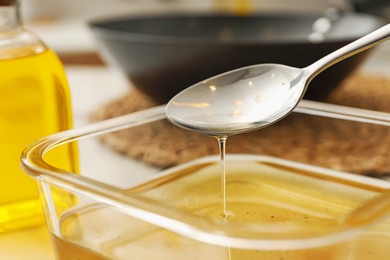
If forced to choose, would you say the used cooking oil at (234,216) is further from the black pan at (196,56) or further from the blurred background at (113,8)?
the blurred background at (113,8)

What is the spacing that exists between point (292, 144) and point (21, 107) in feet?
1.04

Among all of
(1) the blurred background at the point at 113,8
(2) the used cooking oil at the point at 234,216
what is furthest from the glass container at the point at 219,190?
(1) the blurred background at the point at 113,8

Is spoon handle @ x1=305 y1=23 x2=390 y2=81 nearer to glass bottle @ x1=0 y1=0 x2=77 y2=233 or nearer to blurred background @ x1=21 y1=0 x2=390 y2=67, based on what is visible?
glass bottle @ x1=0 y1=0 x2=77 y2=233

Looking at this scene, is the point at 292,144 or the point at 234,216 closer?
the point at 234,216

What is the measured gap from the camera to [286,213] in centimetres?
50

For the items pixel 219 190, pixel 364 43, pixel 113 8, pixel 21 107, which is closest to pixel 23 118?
pixel 21 107

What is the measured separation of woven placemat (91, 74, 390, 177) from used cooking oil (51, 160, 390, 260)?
0.07 metres

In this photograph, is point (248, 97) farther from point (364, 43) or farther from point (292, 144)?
point (292, 144)

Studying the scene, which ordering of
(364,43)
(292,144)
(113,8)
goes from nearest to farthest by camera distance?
(364,43) < (292,144) < (113,8)

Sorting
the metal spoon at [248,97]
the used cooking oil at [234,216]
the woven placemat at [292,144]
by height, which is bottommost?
the woven placemat at [292,144]

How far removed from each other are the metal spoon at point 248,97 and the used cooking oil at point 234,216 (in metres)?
0.07

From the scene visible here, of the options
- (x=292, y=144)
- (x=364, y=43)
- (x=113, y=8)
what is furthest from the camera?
(x=113, y=8)

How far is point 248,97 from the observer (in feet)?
1.71

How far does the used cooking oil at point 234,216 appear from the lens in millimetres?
346
